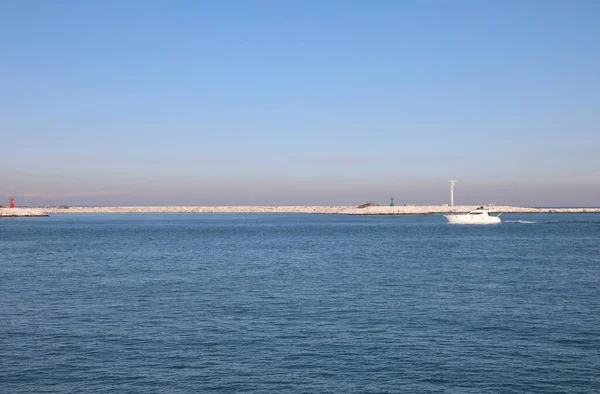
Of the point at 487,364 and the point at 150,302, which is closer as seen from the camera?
the point at 487,364

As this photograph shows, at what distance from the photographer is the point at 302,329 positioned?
76.6 feet

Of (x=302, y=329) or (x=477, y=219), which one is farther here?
(x=477, y=219)

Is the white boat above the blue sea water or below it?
above

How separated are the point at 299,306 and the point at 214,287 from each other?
847 centimetres

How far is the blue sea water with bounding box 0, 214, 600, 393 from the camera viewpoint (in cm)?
1745

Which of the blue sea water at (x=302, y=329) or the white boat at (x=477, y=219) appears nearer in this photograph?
the blue sea water at (x=302, y=329)

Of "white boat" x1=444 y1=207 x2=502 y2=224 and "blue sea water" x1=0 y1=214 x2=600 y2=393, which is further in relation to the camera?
"white boat" x1=444 y1=207 x2=502 y2=224

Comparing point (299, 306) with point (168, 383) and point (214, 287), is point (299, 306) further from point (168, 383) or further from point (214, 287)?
point (168, 383)

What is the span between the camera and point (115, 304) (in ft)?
96.4

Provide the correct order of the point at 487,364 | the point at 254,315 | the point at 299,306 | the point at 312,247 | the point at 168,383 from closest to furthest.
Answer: the point at 168,383 < the point at 487,364 < the point at 254,315 < the point at 299,306 < the point at 312,247

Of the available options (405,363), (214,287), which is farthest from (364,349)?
(214,287)

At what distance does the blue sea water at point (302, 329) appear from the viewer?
1745cm

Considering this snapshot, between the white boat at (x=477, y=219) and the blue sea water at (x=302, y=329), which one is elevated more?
the white boat at (x=477, y=219)

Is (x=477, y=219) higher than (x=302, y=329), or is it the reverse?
(x=477, y=219)
